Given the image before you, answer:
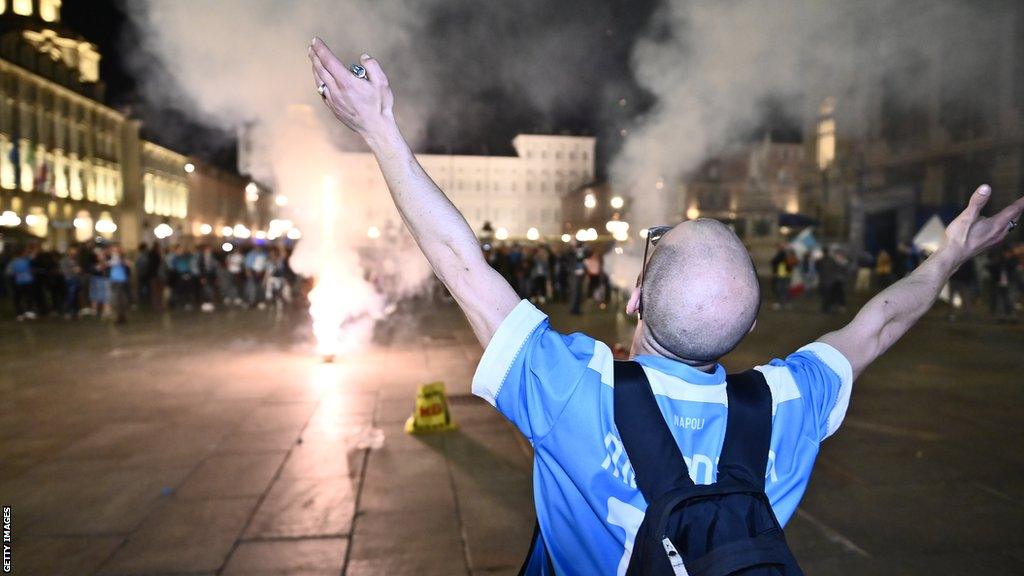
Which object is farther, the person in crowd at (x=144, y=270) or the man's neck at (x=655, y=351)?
the person in crowd at (x=144, y=270)

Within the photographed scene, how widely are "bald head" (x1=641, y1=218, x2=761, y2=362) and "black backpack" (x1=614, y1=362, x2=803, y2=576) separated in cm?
13

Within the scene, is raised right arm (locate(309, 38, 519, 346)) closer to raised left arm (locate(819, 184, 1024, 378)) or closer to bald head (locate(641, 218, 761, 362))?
bald head (locate(641, 218, 761, 362))

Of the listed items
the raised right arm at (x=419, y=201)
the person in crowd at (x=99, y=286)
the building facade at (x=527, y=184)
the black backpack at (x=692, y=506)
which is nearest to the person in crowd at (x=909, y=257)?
the person in crowd at (x=99, y=286)

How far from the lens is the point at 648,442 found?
52.4 inches

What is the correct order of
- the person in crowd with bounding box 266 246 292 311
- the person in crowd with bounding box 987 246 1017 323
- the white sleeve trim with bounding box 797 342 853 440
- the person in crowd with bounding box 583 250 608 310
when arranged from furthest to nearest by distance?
1. the person in crowd with bounding box 583 250 608 310
2. the person in crowd with bounding box 266 246 292 311
3. the person in crowd with bounding box 987 246 1017 323
4. the white sleeve trim with bounding box 797 342 853 440

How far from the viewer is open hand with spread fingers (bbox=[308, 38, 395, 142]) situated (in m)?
1.51

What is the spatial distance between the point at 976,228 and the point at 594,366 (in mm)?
1389

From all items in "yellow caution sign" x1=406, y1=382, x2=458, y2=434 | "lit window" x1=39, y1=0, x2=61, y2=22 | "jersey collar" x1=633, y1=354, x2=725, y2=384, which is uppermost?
"lit window" x1=39, y1=0, x2=61, y2=22

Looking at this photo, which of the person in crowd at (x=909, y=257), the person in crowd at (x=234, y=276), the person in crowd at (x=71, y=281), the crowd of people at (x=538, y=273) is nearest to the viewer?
the person in crowd at (x=71, y=281)

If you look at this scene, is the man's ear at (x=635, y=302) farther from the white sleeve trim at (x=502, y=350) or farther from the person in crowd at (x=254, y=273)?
the person in crowd at (x=254, y=273)

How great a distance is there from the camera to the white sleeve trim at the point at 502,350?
56.2 inches

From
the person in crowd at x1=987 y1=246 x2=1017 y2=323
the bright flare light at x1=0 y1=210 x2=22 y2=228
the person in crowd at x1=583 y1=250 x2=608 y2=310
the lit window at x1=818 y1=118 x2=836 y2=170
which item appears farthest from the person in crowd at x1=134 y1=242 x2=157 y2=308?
the lit window at x1=818 y1=118 x2=836 y2=170

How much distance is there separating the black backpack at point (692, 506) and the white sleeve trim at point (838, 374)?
Result: 0.39 meters

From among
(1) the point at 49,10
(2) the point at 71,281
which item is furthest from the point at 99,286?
(1) the point at 49,10
